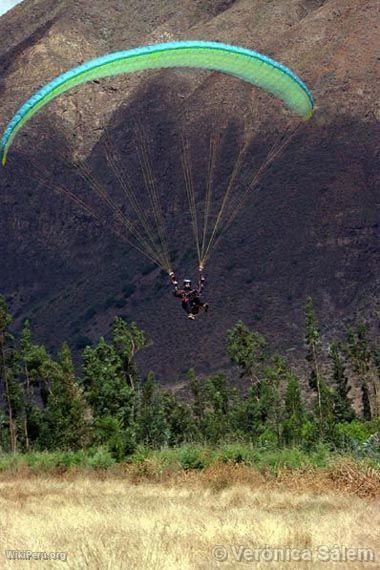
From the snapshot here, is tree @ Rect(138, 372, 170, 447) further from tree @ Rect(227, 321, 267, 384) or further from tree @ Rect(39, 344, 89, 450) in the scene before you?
tree @ Rect(227, 321, 267, 384)

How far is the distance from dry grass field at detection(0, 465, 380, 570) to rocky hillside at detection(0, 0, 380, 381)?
47718 mm

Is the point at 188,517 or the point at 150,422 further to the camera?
the point at 150,422

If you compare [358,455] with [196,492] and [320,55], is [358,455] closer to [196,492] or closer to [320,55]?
[196,492]

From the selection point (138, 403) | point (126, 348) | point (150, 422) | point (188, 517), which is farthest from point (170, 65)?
point (138, 403)

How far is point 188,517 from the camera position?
1384 centimetres

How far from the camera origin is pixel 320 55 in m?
105

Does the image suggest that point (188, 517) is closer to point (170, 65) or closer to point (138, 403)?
point (170, 65)

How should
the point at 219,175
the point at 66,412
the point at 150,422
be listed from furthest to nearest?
the point at 219,175
the point at 150,422
the point at 66,412

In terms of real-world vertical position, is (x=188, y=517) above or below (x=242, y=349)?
below

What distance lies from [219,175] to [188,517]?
91.4 metres

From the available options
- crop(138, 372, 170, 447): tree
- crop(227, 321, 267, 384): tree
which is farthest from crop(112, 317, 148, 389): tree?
crop(227, 321, 267, 384): tree

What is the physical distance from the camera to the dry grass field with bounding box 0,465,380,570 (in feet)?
35.5

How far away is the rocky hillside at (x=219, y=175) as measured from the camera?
276ft

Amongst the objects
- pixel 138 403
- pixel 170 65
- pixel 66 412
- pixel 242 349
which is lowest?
pixel 66 412
